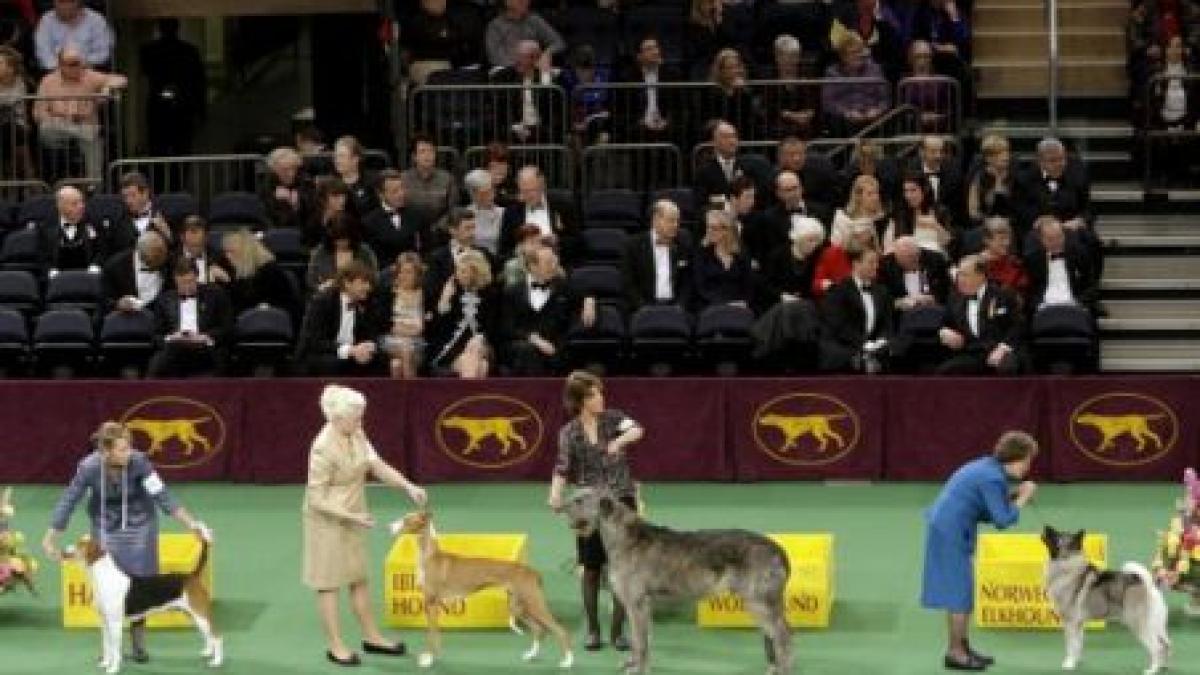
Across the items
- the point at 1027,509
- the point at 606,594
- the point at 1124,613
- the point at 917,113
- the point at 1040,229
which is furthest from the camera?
the point at 917,113

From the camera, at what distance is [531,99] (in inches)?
1078

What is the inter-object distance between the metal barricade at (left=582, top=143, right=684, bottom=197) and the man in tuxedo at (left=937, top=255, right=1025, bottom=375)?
4.22 m

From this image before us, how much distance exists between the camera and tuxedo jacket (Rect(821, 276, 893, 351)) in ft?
79.3

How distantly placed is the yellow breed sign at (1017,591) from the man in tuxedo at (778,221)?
704 cm

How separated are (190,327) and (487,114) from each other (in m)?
4.38

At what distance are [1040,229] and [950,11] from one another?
13.3 ft

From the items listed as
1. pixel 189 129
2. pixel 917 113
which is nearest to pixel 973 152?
pixel 917 113

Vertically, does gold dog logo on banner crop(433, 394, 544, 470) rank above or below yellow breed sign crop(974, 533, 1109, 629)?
above

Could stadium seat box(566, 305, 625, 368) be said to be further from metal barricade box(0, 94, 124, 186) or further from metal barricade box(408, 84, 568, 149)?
metal barricade box(0, 94, 124, 186)

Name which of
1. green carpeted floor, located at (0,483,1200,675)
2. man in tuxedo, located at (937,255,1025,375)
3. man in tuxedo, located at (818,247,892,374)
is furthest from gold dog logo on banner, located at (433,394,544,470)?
man in tuxedo, located at (937,255,1025,375)

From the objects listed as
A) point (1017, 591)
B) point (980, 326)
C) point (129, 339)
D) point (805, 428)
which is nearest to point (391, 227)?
point (129, 339)

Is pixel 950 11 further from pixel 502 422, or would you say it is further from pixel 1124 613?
pixel 1124 613

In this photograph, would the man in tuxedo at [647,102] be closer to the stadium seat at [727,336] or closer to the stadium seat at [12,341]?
the stadium seat at [727,336]

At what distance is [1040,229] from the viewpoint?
24875 millimetres
